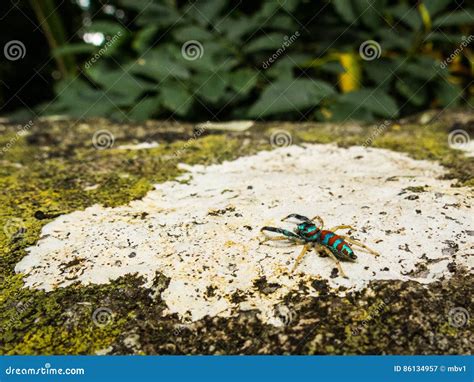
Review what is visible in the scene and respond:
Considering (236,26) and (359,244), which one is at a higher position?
(236,26)

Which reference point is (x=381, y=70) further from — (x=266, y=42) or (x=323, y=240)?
(x=323, y=240)

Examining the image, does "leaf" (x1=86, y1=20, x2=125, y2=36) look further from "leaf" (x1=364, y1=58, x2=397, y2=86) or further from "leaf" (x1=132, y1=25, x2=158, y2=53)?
"leaf" (x1=364, y1=58, x2=397, y2=86)

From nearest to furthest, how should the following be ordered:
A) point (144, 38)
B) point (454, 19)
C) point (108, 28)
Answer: point (454, 19), point (144, 38), point (108, 28)

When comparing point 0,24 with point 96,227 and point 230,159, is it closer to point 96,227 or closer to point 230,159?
point 230,159

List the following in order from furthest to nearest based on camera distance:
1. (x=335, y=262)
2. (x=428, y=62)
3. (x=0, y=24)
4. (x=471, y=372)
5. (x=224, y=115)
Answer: (x=0, y=24) < (x=224, y=115) < (x=428, y=62) < (x=335, y=262) < (x=471, y=372)

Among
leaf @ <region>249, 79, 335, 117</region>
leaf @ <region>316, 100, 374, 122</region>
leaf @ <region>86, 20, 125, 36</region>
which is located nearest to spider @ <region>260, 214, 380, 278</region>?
leaf @ <region>249, 79, 335, 117</region>

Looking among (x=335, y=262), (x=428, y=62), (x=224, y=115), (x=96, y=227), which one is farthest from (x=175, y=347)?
(x=428, y=62)

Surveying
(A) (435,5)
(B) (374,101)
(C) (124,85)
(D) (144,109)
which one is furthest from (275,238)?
(A) (435,5)

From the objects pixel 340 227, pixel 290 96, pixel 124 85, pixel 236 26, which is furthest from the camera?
pixel 124 85
